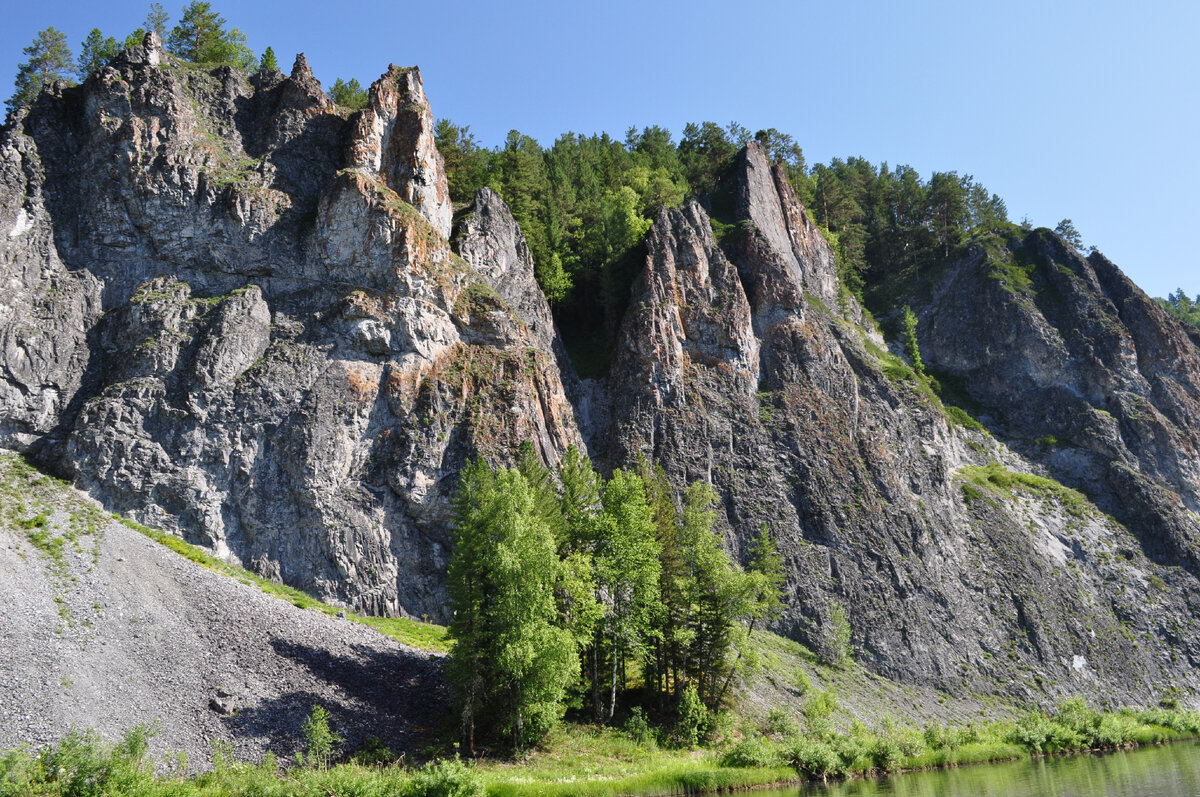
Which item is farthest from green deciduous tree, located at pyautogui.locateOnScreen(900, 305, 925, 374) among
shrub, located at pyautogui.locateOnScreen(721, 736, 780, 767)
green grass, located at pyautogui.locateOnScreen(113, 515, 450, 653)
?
green grass, located at pyautogui.locateOnScreen(113, 515, 450, 653)

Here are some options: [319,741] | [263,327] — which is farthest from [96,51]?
[319,741]

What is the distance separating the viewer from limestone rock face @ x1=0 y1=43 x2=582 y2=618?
1773 inches

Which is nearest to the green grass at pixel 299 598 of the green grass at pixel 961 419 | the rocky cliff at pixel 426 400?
the rocky cliff at pixel 426 400

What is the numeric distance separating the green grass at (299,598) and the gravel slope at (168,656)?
1256 mm

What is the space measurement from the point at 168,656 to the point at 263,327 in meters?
25.4

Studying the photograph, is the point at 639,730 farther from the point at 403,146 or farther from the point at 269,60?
the point at 269,60

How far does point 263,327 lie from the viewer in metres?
51.6

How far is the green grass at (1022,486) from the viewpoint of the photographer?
65500 mm

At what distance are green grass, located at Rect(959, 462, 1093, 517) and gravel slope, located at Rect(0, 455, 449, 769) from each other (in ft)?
166

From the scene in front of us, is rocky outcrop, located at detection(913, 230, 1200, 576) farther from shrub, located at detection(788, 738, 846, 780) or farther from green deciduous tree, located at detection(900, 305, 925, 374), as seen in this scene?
shrub, located at detection(788, 738, 846, 780)

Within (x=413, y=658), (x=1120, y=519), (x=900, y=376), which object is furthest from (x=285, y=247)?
(x=1120, y=519)

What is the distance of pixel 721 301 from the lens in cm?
6488

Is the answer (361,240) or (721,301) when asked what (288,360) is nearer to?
(361,240)

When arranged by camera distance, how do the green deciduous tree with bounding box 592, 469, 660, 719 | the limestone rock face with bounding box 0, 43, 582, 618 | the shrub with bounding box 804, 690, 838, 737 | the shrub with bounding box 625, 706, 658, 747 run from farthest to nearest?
the limestone rock face with bounding box 0, 43, 582, 618, the shrub with bounding box 804, 690, 838, 737, the green deciduous tree with bounding box 592, 469, 660, 719, the shrub with bounding box 625, 706, 658, 747
